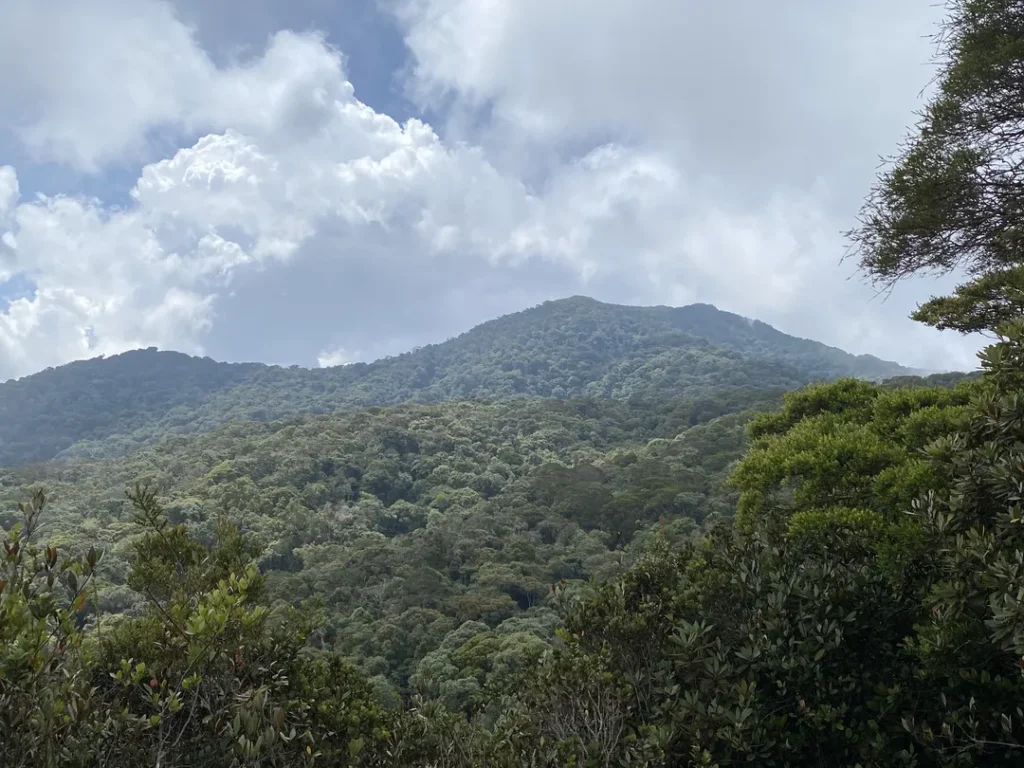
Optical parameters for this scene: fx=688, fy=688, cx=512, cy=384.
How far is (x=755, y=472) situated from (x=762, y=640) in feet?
11.8

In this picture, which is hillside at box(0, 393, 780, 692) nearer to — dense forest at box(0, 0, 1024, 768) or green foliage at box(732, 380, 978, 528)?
green foliage at box(732, 380, 978, 528)

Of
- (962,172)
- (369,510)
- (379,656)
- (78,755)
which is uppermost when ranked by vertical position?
(962,172)

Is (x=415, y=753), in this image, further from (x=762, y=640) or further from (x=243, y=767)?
(x=762, y=640)

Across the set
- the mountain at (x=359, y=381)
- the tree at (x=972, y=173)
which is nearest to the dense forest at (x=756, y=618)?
the tree at (x=972, y=173)

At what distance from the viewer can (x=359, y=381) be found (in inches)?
6531

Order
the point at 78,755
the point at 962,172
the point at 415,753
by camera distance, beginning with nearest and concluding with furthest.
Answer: the point at 78,755 < the point at 415,753 < the point at 962,172

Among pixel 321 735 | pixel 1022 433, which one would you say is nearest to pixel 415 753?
pixel 321 735

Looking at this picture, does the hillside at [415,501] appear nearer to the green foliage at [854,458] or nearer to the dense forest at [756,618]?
the green foliage at [854,458]

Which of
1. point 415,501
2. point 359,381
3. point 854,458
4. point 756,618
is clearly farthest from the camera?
point 359,381

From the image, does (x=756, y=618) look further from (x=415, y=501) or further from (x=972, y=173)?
(x=415, y=501)

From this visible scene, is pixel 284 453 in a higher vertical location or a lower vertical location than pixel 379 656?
higher

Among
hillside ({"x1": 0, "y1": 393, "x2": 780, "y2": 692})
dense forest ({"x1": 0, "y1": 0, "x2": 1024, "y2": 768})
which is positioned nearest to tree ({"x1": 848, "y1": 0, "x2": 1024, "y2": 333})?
dense forest ({"x1": 0, "y1": 0, "x2": 1024, "y2": 768})

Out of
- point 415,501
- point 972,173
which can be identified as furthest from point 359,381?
point 972,173

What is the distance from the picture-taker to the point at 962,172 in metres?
8.00
